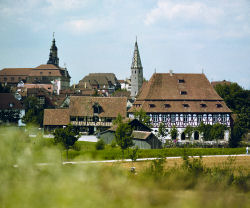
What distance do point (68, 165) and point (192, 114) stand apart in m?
44.5

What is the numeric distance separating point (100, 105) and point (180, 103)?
41.4 ft

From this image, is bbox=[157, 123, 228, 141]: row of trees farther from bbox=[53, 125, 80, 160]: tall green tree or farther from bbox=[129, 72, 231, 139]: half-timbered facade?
bbox=[53, 125, 80, 160]: tall green tree

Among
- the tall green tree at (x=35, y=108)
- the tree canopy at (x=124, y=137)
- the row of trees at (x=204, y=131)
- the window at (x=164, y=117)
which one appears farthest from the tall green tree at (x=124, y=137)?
the tall green tree at (x=35, y=108)

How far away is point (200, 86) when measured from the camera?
56.0 m

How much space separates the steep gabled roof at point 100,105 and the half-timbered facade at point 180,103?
3.88m

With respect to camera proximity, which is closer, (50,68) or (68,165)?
(68,165)

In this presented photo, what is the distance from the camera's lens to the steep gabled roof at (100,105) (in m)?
57.6

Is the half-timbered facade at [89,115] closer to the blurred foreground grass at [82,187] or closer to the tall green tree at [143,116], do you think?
the tall green tree at [143,116]

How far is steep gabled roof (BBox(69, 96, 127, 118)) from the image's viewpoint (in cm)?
5756

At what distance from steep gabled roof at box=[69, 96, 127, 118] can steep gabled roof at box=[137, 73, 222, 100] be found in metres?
4.14

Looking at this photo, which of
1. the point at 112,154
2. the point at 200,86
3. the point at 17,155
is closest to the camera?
the point at 17,155

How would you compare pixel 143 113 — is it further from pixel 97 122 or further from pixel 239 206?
pixel 239 206

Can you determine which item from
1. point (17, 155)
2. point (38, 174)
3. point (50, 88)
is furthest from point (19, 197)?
point (50, 88)

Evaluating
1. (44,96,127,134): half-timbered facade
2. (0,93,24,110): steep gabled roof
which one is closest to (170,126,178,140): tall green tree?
(44,96,127,134): half-timbered facade
